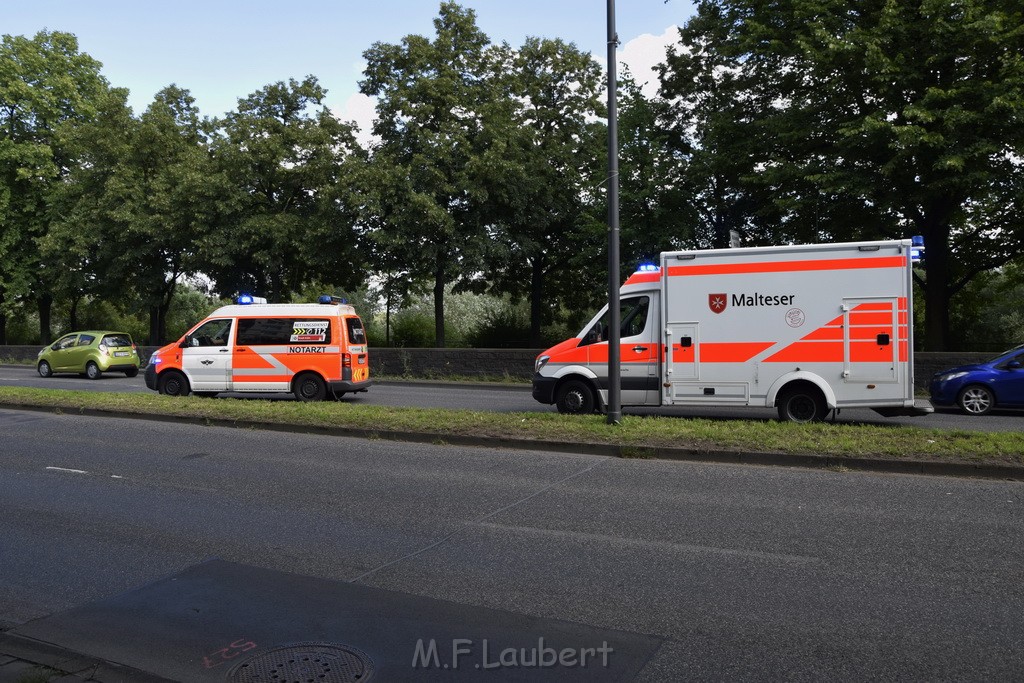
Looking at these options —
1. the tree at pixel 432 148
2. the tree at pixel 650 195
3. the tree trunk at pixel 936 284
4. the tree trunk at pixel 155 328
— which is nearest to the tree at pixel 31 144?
the tree trunk at pixel 155 328

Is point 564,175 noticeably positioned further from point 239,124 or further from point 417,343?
point 239,124

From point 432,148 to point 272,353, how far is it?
13.3 m

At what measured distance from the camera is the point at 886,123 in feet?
62.5

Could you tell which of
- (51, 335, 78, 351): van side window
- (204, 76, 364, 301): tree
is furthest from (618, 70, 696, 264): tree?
(51, 335, 78, 351): van side window

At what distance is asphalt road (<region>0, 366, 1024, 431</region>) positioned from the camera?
44.9ft

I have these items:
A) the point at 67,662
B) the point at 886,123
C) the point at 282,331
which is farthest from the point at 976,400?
the point at 67,662

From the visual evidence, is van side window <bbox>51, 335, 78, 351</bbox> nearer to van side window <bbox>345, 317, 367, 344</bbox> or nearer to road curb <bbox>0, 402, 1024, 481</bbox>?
van side window <bbox>345, 317, 367, 344</bbox>

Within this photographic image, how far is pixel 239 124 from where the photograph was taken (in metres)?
33.8

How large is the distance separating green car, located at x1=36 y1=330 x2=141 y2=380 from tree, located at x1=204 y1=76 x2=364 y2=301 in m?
6.02

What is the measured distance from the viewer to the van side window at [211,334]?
57.4ft

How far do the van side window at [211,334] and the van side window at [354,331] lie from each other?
2514mm

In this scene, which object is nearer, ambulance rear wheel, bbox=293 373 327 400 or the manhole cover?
the manhole cover

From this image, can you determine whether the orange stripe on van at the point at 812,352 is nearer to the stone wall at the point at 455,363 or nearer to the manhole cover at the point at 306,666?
the manhole cover at the point at 306,666

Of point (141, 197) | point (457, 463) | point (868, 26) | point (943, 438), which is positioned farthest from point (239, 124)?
point (943, 438)
